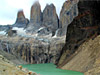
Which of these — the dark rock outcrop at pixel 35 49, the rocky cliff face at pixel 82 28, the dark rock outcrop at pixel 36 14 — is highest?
the dark rock outcrop at pixel 36 14

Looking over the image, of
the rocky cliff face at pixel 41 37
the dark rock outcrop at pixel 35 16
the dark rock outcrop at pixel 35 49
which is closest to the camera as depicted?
the dark rock outcrop at pixel 35 49

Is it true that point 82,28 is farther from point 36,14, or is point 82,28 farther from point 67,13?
point 36,14

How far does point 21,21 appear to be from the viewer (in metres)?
112

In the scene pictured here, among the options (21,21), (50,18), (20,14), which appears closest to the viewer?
(50,18)

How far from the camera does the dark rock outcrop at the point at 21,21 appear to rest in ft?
363

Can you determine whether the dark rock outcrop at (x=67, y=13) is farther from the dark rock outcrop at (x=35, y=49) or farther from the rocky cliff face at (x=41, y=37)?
the dark rock outcrop at (x=35, y=49)

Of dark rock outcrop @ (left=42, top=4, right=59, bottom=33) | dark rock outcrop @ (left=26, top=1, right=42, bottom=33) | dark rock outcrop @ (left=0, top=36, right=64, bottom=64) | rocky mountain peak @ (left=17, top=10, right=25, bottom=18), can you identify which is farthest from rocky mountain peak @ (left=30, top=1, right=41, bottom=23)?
dark rock outcrop @ (left=0, top=36, right=64, bottom=64)

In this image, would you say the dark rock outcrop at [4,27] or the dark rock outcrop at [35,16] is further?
the dark rock outcrop at [4,27]

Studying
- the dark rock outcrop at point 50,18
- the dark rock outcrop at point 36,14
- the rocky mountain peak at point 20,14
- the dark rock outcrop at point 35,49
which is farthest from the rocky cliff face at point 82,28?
the rocky mountain peak at point 20,14

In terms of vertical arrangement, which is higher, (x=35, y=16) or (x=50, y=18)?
(x=35, y=16)

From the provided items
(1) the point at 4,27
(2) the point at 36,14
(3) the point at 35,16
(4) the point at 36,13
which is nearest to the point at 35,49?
(3) the point at 35,16

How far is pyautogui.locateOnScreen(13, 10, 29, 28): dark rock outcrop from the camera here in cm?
11070

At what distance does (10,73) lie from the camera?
1204 cm

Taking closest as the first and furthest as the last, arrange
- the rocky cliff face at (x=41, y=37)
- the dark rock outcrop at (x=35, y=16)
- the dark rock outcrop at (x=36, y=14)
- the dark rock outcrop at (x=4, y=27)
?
the rocky cliff face at (x=41, y=37) → the dark rock outcrop at (x=35, y=16) → the dark rock outcrop at (x=36, y=14) → the dark rock outcrop at (x=4, y=27)
